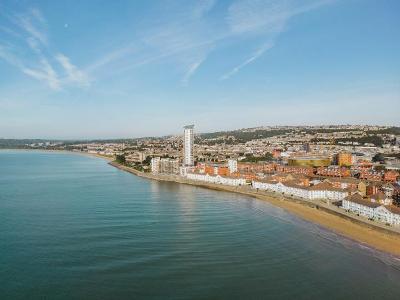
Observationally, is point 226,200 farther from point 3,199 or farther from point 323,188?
point 3,199

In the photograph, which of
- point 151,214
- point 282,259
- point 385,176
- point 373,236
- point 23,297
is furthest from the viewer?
point 385,176

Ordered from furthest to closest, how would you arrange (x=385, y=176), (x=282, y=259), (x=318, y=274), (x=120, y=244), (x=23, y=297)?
1. (x=385, y=176)
2. (x=120, y=244)
3. (x=282, y=259)
4. (x=318, y=274)
5. (x=23, y=297)

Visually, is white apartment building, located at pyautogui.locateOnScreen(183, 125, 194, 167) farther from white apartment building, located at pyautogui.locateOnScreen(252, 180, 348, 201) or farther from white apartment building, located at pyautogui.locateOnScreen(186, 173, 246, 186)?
white apartment building, located at pyautogui.locateOnScreen(252, 180, 348, 201)

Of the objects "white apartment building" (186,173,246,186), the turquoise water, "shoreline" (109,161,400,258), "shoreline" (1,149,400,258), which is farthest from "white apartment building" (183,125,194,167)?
the turquoise water

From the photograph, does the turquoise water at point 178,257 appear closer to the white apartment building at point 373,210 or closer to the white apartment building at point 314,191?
the white apartment building at point 373,210

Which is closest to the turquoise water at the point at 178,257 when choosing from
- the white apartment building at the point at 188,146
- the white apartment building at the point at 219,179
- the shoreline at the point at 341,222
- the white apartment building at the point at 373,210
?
the shoreline at the point at 341,222

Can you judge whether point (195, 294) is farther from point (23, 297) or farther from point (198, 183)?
point (198, 183)

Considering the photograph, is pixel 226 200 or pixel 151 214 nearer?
pixel 151 214

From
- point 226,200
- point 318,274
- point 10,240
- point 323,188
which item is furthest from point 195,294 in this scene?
point 323,188

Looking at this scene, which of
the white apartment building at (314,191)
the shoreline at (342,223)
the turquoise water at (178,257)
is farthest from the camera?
the white apartment building at (314,191)
